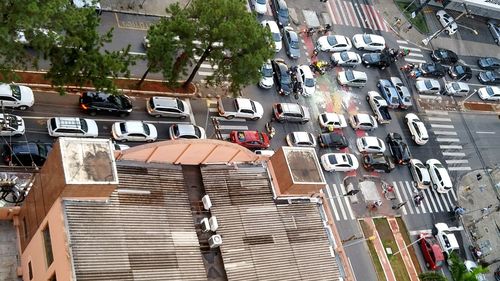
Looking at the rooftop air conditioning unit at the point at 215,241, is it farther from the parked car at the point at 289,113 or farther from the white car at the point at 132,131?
the parked car at the point at 289,113

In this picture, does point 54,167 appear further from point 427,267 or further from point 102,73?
point 427,267

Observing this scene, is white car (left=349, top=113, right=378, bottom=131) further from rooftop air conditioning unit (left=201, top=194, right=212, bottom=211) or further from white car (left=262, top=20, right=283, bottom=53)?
rooftop air conditioning unit (left=201, top=194, right=212, bottom=211)

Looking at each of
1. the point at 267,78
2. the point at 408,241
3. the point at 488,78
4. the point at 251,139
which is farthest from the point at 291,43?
the point at 488,78

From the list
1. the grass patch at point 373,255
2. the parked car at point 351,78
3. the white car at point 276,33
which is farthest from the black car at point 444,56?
the grass patch at point 373,255

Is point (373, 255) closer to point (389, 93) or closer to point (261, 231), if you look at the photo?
point (389, 93)

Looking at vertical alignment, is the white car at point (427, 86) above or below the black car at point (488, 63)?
below

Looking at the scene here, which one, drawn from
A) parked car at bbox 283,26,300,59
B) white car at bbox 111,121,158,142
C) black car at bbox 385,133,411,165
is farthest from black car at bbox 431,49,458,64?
white car at bbox 111,121,158,142

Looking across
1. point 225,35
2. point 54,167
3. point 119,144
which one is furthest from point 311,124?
point 54,167
